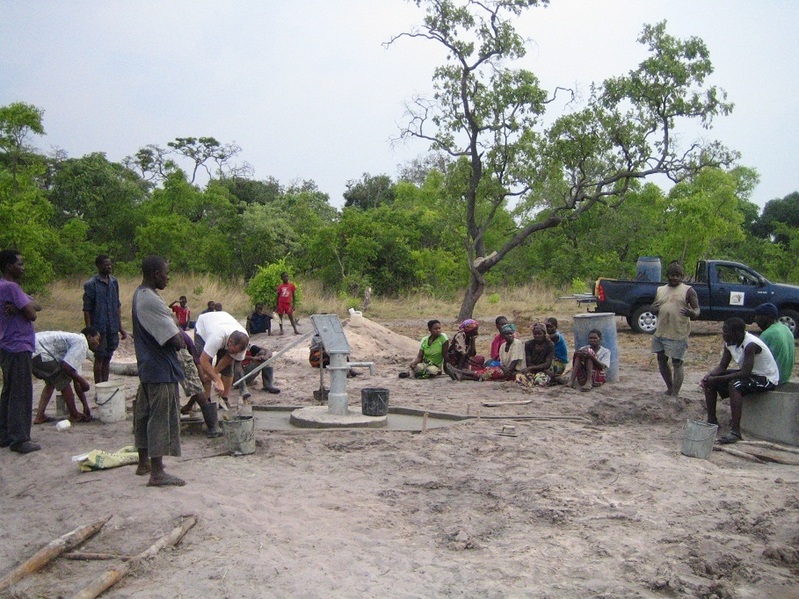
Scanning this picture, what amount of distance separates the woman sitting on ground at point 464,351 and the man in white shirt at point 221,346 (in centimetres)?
372

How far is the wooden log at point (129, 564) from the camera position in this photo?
154 inches

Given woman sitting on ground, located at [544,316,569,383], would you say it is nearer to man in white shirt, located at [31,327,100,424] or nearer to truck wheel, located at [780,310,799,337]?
man in white shirt, located at [31,327,100,424]

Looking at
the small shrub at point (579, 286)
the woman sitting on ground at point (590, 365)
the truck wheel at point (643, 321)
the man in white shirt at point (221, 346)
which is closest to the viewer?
the man in white shirt at point (221, 346)

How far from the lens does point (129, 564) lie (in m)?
4.25

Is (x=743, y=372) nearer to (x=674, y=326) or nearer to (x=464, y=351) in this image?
(x=674, y=326)

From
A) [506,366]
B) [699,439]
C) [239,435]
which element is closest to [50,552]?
[239,435]

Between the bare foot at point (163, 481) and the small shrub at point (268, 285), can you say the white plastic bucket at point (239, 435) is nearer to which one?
the bare foot at point (163, 481)

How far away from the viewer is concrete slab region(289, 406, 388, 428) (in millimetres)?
7812

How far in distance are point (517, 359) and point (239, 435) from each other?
4.67 m

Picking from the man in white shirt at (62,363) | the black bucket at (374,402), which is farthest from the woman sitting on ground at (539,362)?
the man in white shirt at (62,363)

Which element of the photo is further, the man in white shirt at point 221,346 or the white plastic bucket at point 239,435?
the man in white shirt at point 221,346

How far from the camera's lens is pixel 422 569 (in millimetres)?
4273

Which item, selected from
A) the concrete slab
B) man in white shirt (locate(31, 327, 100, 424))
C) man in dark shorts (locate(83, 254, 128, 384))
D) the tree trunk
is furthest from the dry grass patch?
the concrete slab

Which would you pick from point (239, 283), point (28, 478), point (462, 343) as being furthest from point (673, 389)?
point (239, 283)
